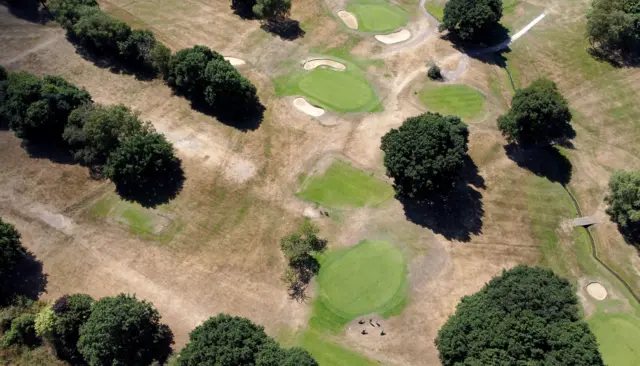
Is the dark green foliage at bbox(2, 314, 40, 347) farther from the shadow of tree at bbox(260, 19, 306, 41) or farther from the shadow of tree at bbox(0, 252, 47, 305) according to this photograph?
the shadow of tree at bbox(260, 19, 306, 41)

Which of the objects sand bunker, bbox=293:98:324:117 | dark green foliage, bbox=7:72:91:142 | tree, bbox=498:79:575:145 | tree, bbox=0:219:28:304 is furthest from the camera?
sand bunker, bbox=293:98:324:117

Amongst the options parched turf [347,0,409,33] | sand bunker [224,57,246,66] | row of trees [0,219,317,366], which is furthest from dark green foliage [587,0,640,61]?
row of trees [0,219,317,366]

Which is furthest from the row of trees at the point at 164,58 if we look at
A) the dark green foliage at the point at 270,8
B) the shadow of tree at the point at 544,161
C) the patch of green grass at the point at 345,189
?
the shadow of tree at the point at 544,161

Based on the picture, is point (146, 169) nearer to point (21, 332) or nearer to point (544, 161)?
point (21, 332)

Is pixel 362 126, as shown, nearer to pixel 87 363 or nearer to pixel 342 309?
pixel 342 309

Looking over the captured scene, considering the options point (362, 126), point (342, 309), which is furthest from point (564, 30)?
point (342, 309)

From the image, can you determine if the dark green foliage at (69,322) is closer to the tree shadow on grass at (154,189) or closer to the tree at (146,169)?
the tree shadow on grass at (154,189)

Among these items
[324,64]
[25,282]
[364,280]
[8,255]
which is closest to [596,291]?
[364,280]
